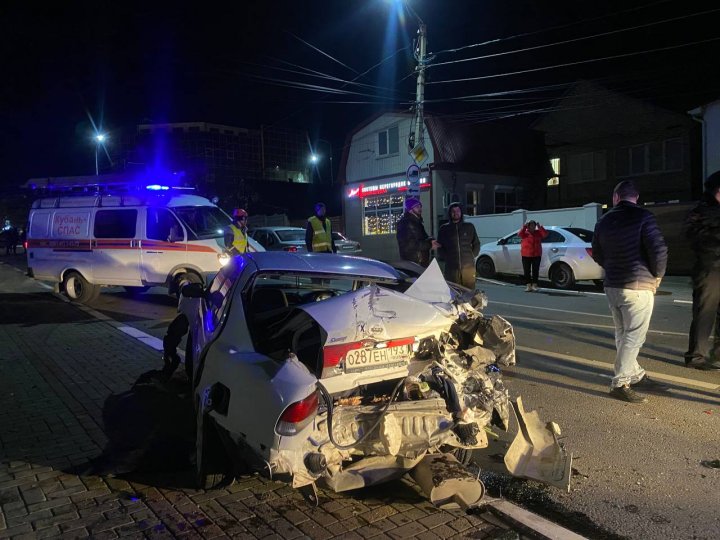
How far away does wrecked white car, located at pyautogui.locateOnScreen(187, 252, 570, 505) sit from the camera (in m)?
2.94

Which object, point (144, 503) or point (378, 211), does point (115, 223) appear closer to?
point (144, 503)

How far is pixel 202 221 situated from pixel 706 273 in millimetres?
8737

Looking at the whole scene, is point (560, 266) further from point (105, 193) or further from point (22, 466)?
point (22, 466)

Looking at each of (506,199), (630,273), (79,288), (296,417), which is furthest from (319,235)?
(506,199)

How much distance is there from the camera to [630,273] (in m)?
4.99

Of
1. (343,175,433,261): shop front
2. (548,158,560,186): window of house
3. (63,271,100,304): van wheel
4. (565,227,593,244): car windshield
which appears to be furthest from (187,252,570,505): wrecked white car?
(548,158,560,186): window of house

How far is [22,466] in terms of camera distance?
3934 mm

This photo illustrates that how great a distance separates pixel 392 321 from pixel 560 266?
38.0ft

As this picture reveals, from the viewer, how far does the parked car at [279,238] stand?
53.3 ft

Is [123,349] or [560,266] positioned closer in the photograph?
[123,349]

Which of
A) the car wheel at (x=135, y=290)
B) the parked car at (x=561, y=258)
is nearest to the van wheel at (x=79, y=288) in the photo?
the car wheel at (x=135, y=290)

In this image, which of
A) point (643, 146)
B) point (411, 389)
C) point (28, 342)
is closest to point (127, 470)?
point (411, 389)

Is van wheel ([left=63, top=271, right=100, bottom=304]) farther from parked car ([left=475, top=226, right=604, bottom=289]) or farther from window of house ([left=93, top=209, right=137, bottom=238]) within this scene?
parked car ([left=475, top=226, right=604, bottom=289])

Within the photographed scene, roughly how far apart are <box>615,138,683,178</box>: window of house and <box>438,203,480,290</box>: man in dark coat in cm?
2340
